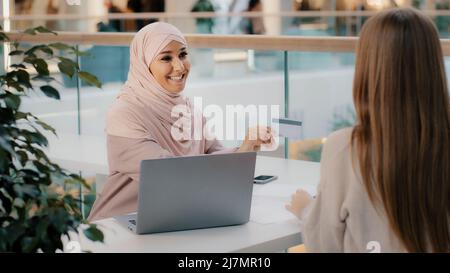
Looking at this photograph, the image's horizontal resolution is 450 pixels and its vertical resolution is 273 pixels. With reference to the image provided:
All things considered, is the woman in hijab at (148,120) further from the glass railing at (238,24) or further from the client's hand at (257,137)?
the glass railing at (238,24)

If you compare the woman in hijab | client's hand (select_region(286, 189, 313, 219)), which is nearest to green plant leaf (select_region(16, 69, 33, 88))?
client's hand (select_region(286, 189, 313, 219))

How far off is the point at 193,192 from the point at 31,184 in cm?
57

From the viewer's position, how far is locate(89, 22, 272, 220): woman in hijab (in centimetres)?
268

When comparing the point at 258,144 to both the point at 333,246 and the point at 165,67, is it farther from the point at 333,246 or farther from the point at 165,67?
the point at 333,246

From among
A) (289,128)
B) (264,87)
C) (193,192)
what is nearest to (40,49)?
(193,192)

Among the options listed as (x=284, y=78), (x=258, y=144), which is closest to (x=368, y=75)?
(x=258, y=144)

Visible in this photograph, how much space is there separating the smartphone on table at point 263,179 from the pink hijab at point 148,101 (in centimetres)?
30

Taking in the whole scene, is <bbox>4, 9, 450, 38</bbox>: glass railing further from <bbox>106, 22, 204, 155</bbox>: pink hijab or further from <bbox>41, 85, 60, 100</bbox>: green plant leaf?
<bbox>41, 85, 60, 100</bbox>: green plant leaf

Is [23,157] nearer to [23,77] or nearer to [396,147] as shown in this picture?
[23,77]

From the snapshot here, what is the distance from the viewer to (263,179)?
278 cm

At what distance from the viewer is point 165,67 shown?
2871 millimetres

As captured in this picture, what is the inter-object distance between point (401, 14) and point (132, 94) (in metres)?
1.23

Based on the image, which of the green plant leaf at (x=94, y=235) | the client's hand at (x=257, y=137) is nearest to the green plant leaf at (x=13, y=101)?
the green plant leaf at (x=94, y=235)

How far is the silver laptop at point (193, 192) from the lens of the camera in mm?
2043
